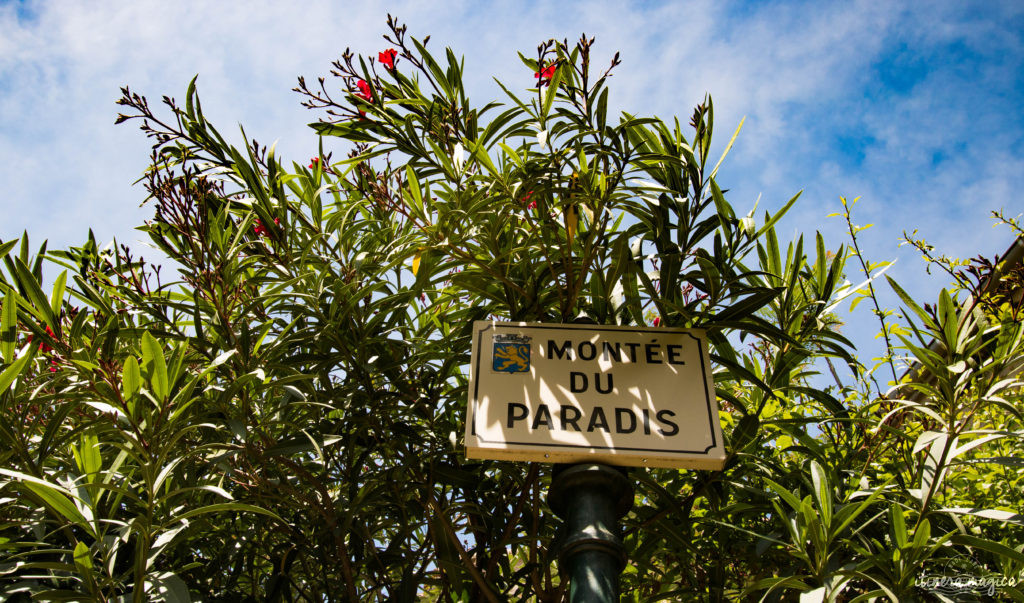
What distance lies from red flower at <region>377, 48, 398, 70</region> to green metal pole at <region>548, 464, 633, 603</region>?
1245mm

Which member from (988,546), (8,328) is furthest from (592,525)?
(8,328)

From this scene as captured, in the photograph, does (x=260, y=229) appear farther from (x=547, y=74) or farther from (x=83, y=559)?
(x=83, y=559)

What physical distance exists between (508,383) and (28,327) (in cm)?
94

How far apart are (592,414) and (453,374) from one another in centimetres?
66

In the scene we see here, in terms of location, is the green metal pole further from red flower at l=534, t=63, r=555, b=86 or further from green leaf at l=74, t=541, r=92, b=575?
red flower at l=534, t=63, r=555, b=86

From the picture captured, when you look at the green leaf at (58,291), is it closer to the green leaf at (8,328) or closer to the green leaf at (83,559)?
the green leaf at (8,328)

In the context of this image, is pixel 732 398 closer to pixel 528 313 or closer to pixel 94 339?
pixel 528 313

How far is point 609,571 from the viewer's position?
1.18m

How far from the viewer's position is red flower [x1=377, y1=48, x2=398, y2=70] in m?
1.97

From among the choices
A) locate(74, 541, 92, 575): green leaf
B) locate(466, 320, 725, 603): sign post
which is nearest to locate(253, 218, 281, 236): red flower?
locate(466, 320, 725, 603): sign post

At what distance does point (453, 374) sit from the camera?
74.4 inches

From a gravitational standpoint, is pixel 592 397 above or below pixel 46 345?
below

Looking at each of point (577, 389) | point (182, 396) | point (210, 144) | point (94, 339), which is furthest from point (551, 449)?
point (210, 144)

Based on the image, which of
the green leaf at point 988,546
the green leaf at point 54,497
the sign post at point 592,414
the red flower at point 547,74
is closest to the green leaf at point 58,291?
the green leaf at point 54,497
